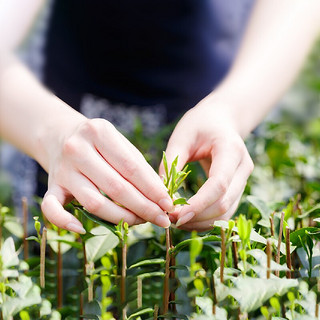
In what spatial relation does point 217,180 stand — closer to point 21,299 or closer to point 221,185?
point 221,185

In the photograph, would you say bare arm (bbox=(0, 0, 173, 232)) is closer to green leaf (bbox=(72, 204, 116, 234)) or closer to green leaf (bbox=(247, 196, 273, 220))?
green leaf (bbox=(72, 204, 116, 234))

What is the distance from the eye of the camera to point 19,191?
1914 mm

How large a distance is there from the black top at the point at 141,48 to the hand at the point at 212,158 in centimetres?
85

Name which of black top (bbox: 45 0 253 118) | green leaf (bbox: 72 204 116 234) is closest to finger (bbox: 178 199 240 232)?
green leaf (bbox: 72 204 116 234)

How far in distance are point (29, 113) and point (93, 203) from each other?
274 millimetres

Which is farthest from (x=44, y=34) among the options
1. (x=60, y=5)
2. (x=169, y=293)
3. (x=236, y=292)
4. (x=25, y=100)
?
(x=236, y=292)

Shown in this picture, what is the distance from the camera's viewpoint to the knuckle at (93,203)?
25.4 inches

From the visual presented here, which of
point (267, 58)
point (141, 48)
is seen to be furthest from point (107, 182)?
point (141, 48)

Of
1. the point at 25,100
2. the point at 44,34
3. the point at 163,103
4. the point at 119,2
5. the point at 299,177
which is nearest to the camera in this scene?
the point at 25,100

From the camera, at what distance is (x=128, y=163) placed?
0.66 m

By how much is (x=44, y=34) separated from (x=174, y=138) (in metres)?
1.20

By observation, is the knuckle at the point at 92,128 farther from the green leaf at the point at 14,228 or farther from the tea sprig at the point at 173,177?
the green leaf at the point at 14,228

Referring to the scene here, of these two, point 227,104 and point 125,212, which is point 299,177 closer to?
point 227,104

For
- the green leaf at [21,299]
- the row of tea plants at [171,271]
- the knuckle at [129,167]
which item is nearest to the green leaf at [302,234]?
the row of tea plants at [171,271]
